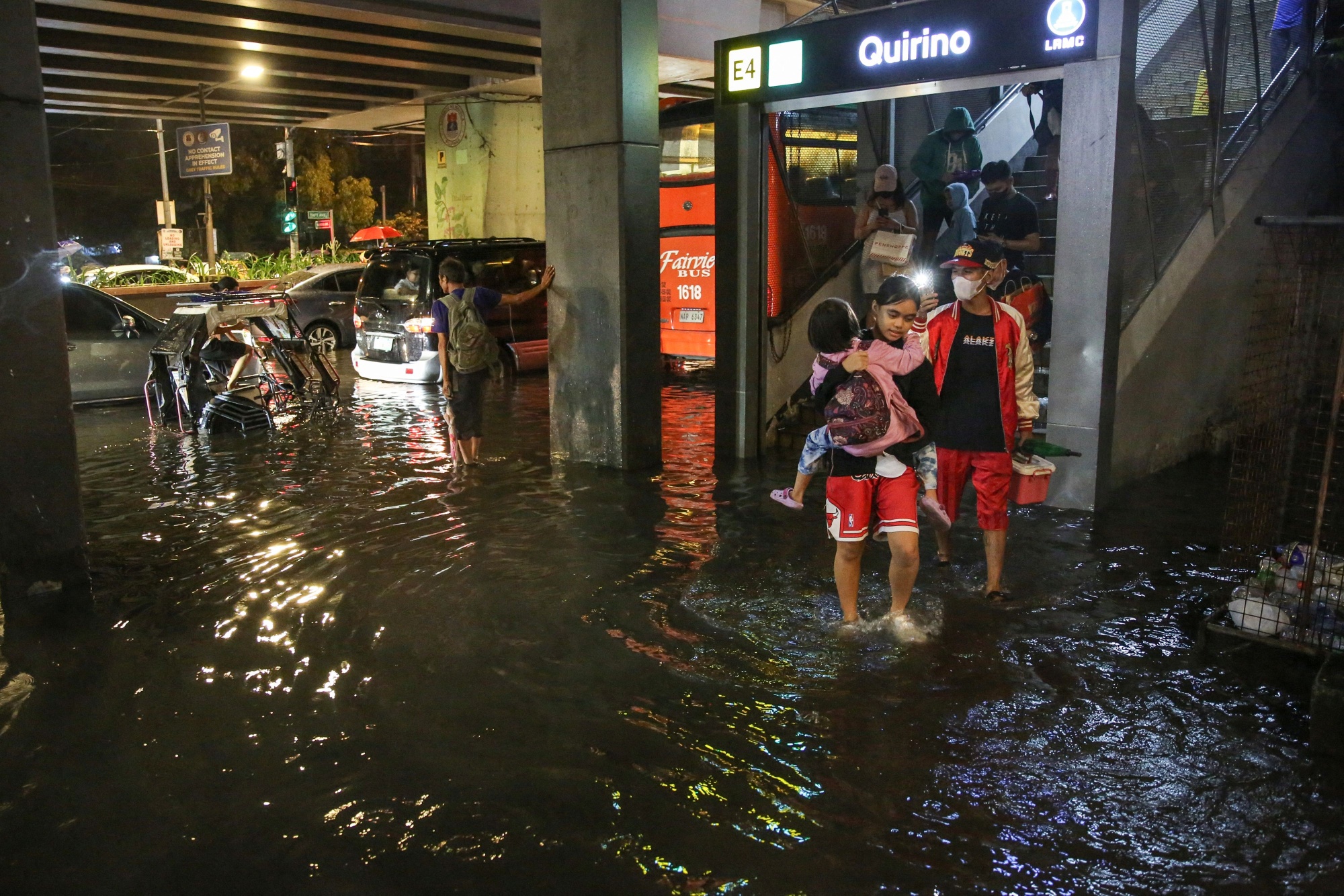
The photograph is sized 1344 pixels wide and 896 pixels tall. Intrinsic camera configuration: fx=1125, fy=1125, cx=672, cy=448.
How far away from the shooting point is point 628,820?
3727 millimetres

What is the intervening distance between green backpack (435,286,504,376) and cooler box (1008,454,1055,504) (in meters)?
4.56

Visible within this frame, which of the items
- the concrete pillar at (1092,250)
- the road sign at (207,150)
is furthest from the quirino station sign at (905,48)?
the road sign at (207,150)

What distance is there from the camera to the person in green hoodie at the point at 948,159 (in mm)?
10453

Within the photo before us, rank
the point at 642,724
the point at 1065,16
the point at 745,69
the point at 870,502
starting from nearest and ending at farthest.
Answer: the point at 642,724, the point at 870,502, the point at 1065,16, the point at 745,69

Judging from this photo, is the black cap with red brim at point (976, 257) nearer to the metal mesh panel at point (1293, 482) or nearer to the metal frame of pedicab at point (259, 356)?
the metal mesh panel at point (1293, 482)

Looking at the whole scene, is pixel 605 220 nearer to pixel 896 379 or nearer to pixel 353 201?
pixel 896 379

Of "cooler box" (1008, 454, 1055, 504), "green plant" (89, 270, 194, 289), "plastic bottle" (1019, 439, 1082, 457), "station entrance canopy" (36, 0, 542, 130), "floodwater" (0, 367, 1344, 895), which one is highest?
"station entrance canopy" (36, 0, 542, 130)

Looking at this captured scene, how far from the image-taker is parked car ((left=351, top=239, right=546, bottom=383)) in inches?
570

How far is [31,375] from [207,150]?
732 inches

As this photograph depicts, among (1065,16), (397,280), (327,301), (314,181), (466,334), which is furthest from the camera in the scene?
(314,181)

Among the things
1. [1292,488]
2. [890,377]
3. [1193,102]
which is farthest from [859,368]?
[1193,102]

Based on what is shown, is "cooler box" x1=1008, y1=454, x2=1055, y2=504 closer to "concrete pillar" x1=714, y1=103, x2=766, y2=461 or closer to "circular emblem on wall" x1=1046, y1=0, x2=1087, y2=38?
"circular emblem on wall" x1=1046, y1=0, x2=1087, y2=38

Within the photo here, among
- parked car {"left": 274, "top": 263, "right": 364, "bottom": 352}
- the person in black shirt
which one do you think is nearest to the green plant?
parked car {"left": 274, "top": 263, "right": 364, "bottom": 352}

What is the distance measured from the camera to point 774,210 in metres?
9.94
